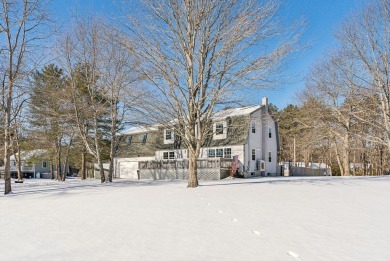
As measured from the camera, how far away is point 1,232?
18.9 feet

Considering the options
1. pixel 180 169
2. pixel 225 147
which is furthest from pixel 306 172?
pixel 180 169

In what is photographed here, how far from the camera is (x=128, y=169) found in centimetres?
3534

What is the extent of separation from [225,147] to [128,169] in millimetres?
12942

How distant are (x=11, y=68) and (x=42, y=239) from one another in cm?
1382

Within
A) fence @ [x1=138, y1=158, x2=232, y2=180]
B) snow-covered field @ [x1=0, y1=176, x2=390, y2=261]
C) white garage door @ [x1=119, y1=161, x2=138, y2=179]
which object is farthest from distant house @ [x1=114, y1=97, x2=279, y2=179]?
snow-covered field @ [x1=0, y1=176, x2=390, y2=261]

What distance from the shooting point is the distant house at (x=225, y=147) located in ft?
89.2

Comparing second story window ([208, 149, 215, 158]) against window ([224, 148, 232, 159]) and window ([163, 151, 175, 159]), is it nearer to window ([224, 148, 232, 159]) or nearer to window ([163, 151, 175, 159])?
window ([224, 148, 232, 159])

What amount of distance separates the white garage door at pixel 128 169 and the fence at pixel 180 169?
2.82 meters

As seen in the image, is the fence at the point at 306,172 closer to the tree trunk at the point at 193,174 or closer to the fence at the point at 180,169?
the fence at the point at 180,169

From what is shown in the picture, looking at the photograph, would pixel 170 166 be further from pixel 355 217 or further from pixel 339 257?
pixel 339 257

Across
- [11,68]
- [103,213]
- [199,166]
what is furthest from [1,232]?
[199,166]

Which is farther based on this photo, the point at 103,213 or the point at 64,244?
the point at 103,213

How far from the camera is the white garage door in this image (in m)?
34.5

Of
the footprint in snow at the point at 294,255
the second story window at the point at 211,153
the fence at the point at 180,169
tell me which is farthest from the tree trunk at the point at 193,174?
the second story window at the point at 211,153
